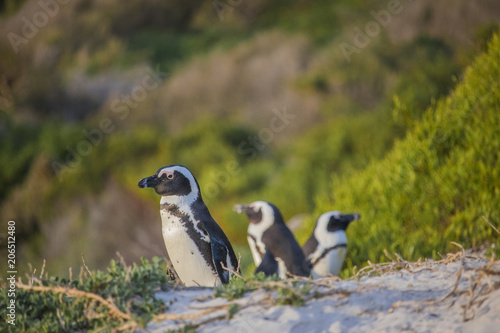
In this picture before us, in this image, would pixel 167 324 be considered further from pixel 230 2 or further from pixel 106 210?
pixel 230 2

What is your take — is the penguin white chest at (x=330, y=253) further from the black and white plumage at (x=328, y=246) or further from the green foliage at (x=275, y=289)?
the green foliage at (x=275, y=289)

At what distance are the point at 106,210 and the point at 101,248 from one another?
6.25 ft

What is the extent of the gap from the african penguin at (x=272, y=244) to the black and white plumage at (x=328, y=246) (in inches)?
23.7

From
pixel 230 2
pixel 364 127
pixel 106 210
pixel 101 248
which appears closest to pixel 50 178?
pixel 106 210

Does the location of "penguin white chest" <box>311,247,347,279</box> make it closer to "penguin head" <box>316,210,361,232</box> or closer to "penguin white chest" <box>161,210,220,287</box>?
"penguin head" <box>316,210,361,232</box>

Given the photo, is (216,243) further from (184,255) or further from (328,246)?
(328,246)

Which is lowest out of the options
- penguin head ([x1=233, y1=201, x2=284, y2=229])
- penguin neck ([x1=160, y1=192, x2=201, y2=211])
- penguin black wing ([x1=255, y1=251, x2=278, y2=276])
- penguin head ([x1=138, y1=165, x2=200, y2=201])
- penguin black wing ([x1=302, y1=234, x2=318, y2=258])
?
penguin black wing ([x1=302, y1=234, x2=318, y2=258])

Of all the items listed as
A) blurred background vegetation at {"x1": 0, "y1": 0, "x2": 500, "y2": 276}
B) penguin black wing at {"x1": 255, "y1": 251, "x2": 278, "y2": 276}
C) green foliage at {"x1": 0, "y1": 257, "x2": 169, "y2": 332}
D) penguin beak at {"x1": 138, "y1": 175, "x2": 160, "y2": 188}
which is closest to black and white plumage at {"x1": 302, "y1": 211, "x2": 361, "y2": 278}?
blurred background vegetation at {"x1": 0, "y1": 0, "x2": 500, "y2": 276}

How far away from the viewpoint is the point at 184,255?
4039 millimetres

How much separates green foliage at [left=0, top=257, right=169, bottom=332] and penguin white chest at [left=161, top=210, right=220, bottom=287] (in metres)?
0.56

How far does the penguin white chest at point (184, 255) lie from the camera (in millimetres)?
4017

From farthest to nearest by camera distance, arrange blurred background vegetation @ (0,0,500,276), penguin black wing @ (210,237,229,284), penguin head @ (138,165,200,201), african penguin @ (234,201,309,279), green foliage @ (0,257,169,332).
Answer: blurred background vegetation @ (0,0,500,276) < african penguin @ (234,201,309,279) < penguin head @ (138,165,200,201) < penguin black wing @ (210,237,229,284) < green foliage @ (0,257,169,332)

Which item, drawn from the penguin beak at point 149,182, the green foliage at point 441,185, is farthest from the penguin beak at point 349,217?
the penguin beak at point 149,182

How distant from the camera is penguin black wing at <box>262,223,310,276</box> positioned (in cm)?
506
